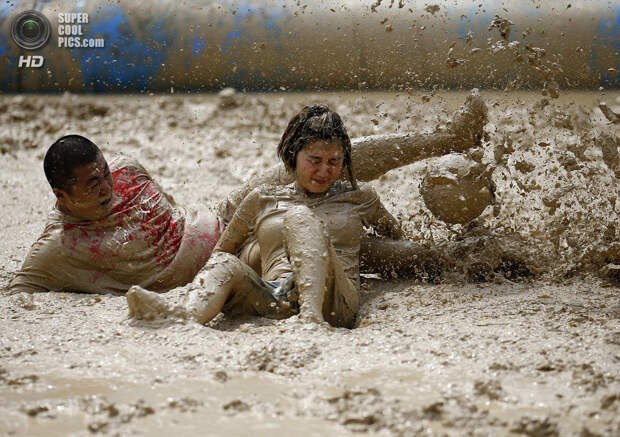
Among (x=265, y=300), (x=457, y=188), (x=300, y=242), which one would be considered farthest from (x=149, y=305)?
(x=457, y=188)

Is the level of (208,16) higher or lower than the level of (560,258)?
higher

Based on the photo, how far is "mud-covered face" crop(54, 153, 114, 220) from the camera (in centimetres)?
284

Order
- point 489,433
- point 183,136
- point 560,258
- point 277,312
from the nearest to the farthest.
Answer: point 489,433
point 277,312
point 560,258
point 183,136

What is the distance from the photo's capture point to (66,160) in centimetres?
281

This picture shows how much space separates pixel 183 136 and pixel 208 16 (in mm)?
1042

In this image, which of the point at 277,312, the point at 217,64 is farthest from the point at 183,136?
the point at 277,312

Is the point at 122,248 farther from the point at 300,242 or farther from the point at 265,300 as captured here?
the point at 300,242

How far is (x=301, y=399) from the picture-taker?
1.79 metres

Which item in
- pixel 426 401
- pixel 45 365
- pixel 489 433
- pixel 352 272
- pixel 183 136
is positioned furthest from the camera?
pixel 183 136

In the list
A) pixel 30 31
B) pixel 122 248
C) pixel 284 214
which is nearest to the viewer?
pixel 284 214

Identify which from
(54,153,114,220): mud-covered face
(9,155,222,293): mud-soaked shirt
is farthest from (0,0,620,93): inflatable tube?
(54,153,114,220): mud-covered face

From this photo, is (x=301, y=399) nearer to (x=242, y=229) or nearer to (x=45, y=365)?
(x=45, y=365)

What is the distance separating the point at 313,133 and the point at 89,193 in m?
0.90

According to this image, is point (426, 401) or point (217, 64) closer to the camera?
point (426, 401)
